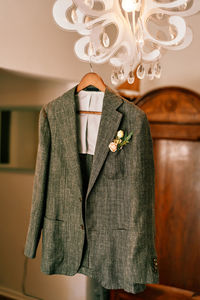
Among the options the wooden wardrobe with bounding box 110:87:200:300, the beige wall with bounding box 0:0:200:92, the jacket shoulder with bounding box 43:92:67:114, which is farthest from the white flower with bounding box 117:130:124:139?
the beige wall with bounding box 0:0:200:92

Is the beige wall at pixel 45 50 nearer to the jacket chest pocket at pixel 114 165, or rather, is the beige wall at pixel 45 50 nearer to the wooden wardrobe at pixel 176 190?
the wooden wardrobe at pixel 176 190

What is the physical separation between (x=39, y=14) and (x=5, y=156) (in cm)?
115

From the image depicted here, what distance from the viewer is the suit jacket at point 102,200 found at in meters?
1.32

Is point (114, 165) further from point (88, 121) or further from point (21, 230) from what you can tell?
point (21, 230)

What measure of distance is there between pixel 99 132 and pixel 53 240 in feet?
1.78

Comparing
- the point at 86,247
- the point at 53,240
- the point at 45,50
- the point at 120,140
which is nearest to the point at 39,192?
the point at 53,240

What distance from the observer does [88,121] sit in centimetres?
145

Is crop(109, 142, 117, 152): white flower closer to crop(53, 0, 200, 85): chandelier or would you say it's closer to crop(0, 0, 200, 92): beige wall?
crop(53, 0, 200, 85): chandelier

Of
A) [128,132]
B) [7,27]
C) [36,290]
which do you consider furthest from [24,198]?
[128,132]

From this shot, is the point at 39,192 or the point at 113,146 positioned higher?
the point at 113,146

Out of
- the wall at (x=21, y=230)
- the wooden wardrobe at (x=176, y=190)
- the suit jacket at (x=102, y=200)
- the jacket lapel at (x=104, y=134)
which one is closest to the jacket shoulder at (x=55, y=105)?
the suit jacket at (x=102, y=200)

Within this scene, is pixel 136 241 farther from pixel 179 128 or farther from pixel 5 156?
pixel 5 156

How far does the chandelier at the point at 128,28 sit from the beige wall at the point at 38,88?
2.57 feet

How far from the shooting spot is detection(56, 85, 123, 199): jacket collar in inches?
52.9
